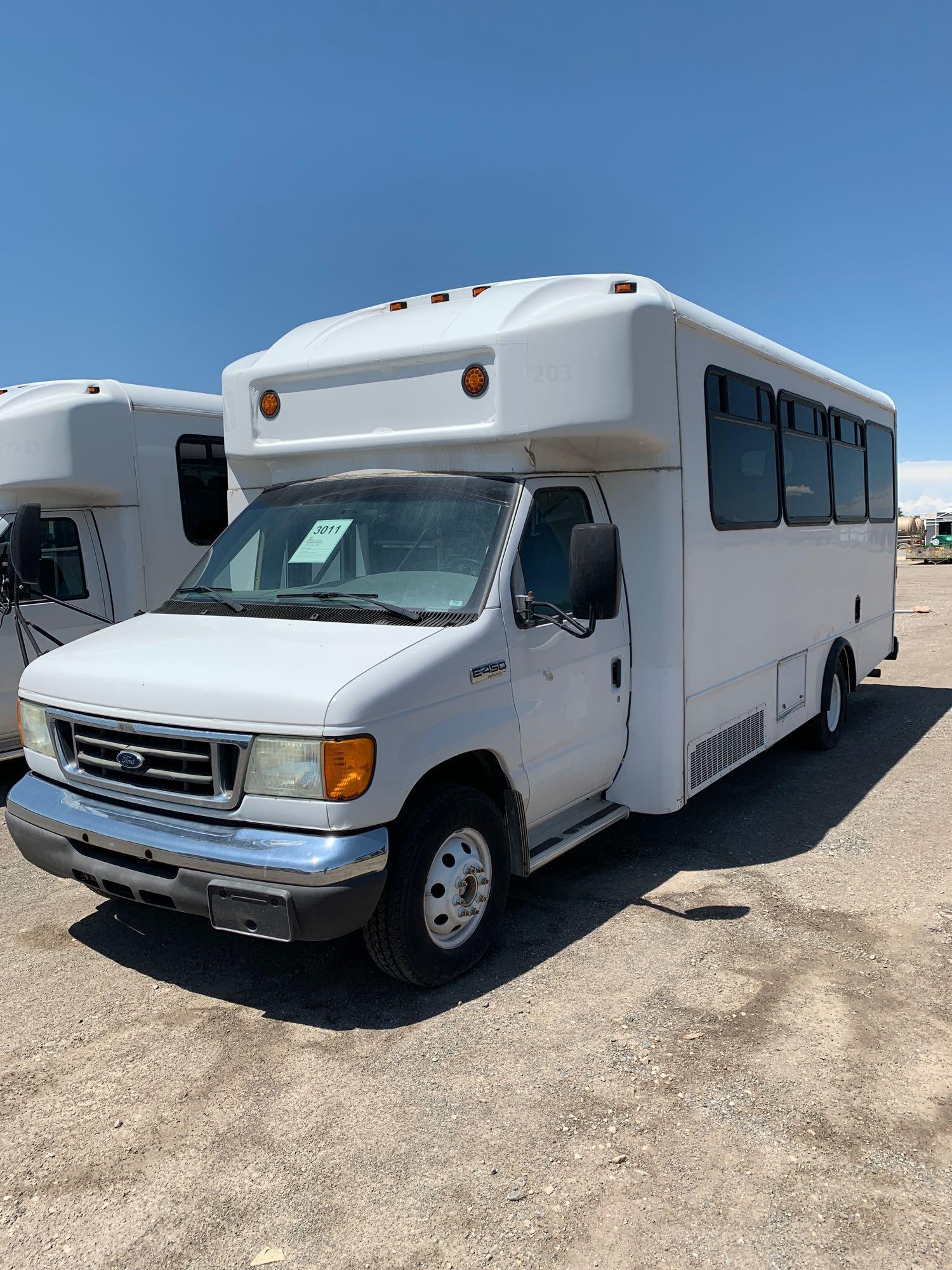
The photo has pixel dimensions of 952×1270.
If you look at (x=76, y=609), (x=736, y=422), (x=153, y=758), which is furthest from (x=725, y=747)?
(x=76, y=609)

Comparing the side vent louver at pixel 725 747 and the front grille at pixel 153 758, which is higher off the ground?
the front grille at pixel 153 758

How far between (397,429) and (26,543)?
2.37 meters

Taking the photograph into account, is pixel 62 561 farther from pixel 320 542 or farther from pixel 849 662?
pixel 849 662

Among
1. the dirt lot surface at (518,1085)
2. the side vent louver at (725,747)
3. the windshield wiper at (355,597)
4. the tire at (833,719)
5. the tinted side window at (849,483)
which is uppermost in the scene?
the tinted side window at (849,483)

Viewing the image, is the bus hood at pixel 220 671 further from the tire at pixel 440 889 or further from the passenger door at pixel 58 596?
the passenger door at pixel 58 596

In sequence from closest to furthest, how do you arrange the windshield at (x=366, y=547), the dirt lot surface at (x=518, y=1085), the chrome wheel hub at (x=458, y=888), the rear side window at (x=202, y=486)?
the dirt lot surface at (x=518, y=1085) → the chrome wheel hub at (x=458, y=888) → the windshield at (x=366, y=547) → the rear side window at (x=202, y=486)

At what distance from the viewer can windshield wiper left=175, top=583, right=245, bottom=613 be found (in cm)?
482

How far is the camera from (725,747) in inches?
250

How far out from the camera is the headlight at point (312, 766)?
3666 millimetres

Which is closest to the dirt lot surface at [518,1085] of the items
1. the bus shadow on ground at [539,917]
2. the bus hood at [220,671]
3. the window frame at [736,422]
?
the bus shadow on ground at [539,917]

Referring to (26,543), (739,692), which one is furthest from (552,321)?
(26,543)

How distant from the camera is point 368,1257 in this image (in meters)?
2.82

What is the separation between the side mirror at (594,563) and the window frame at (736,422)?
163cm

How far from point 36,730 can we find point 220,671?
117 cm
